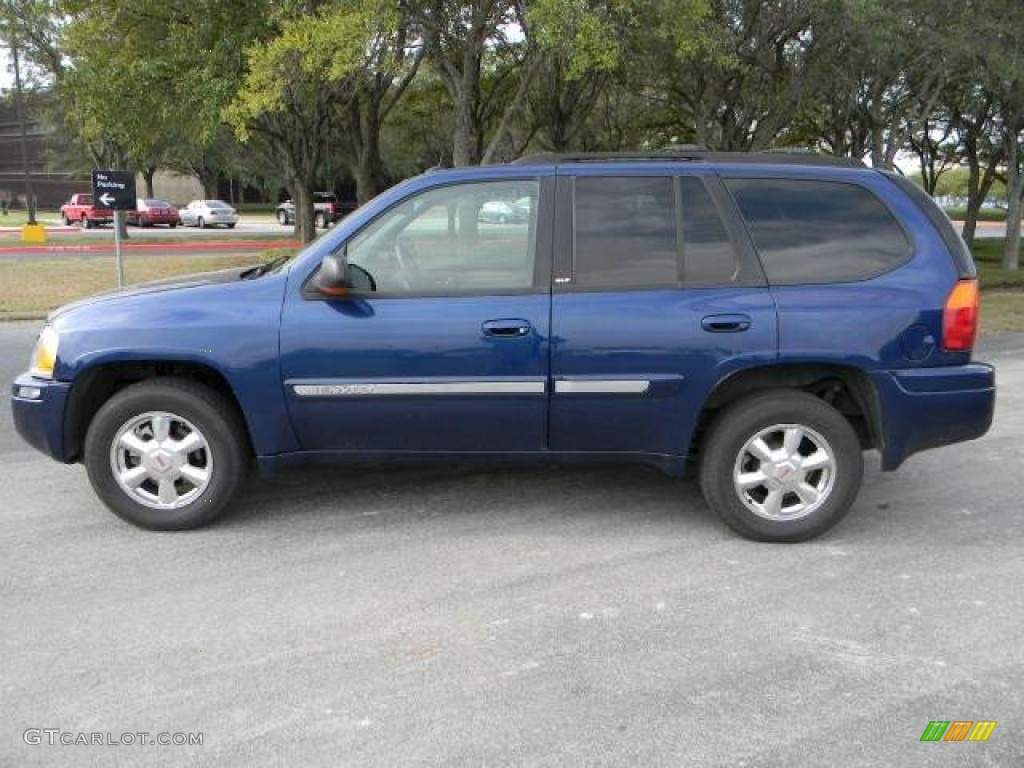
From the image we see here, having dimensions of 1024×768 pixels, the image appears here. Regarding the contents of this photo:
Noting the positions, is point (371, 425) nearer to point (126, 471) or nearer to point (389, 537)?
point (389, 537)

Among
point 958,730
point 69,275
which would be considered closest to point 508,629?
point 958,730

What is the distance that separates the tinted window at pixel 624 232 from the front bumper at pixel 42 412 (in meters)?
2.49

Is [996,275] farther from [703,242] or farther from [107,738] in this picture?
[107,738]

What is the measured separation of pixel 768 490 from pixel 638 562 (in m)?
0.73

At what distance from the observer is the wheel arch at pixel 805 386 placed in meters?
4.30

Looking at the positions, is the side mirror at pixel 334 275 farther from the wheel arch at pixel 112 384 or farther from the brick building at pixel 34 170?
the brick building at pixel 34 170

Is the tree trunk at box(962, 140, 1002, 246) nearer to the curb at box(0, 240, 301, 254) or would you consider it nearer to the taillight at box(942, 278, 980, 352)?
the curb at box(0, 240, 301, 254)

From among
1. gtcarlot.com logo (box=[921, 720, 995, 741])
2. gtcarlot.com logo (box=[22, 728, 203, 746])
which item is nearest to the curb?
gtcarlot.com logo (box=[22, 728, 203, 746])

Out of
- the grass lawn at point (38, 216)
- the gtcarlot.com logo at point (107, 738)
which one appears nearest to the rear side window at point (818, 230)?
the gtcarlot.com logo at point (107, 738)

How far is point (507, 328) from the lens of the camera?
4.17 m

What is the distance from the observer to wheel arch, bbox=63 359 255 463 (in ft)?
14.3

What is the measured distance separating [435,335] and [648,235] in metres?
1.11

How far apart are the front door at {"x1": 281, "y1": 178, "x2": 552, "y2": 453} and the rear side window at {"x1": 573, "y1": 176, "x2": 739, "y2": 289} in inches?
8.6

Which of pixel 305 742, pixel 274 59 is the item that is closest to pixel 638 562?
pixel 305 742
